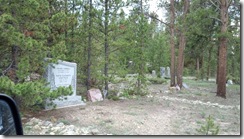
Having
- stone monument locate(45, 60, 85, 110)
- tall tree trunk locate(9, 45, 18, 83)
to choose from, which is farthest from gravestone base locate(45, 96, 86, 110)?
tall tree trunk locate(9, 45, 18, 83)

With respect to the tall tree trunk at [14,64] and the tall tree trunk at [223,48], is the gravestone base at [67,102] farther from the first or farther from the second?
the tall tree trunk at [223,48]

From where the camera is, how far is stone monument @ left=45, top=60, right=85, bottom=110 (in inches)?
124

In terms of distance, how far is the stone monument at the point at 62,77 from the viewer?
314 cm

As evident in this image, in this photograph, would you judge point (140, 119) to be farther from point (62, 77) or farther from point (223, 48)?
point (223, 48)

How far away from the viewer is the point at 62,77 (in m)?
3.37

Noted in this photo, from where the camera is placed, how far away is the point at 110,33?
405 cm

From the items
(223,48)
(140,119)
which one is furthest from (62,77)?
(223,48)

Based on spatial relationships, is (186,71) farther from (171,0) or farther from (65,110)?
(65,110)

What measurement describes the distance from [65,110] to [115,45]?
56.5 inches

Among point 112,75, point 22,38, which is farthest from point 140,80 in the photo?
point 22,38

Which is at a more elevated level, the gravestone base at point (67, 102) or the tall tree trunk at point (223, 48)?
the tall tree trunk at point (223, 48)

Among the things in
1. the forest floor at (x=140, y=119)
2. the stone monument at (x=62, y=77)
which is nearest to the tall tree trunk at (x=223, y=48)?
the forest floor at (x=140, y=119)

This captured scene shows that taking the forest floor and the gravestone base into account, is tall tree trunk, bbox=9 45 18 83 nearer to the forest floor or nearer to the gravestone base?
the forest floor

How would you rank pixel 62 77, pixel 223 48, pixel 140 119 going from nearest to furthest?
pixel 140 119 → pixel 62 77 → pixel 223 48
